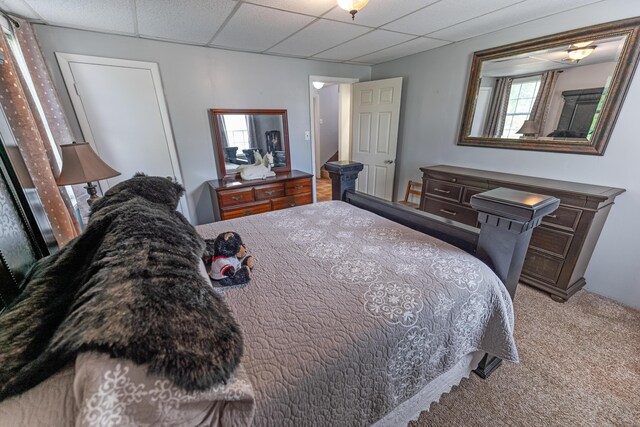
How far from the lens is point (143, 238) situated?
0.75 m

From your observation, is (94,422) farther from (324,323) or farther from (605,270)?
(605,270)

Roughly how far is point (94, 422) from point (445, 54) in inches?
146

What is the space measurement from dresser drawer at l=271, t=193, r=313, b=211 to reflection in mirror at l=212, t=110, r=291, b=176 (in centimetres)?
54

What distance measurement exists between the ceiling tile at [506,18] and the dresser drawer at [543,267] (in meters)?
1.90

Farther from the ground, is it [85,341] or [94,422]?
[85,341]

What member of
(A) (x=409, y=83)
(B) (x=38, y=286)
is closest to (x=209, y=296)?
(B) (x=38, y=286)

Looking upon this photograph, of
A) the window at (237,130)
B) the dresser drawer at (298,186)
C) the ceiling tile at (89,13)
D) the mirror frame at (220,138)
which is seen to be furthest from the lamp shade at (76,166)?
the dresser drawer at (298,186)

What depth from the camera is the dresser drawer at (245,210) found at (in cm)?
284

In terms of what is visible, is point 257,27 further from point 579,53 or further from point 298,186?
point 579,53

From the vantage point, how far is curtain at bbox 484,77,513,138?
2371 mm

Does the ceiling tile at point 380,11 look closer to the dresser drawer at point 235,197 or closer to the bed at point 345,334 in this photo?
the bed at point 345,334

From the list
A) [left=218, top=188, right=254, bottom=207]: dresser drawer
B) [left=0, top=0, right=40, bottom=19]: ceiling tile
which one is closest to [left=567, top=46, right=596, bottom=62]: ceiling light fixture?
[left=218, top=188, right=254, bottom=207]: dresser drawer

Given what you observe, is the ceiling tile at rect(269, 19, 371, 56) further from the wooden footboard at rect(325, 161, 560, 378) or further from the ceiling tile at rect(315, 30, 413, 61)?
the wooden footboard at rect(325, 161, 560, 378)

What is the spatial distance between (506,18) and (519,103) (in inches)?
28.3
